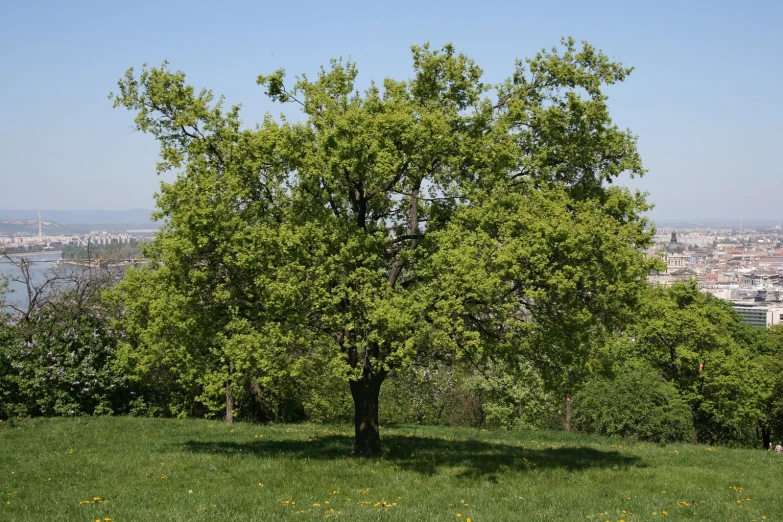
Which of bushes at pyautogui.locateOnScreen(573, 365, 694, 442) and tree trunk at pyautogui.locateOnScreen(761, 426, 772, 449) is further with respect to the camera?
tree trunk at pyautogui.locateOnScreen(761, 426, 772, 449)

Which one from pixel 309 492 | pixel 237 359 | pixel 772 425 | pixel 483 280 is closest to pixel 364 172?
pixel 483 280

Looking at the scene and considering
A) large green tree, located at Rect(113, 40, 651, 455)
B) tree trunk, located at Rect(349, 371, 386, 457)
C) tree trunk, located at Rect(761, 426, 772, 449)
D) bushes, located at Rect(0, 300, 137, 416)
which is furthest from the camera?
tree trunk, located at Rect(761, 426, 772, 449)

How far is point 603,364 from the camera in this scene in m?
18.7

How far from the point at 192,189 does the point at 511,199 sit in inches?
298

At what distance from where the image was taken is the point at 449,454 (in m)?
20.7

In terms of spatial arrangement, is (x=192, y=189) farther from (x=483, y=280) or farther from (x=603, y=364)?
(x=603, y=364)

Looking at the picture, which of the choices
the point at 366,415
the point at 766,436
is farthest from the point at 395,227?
the point at 766,436

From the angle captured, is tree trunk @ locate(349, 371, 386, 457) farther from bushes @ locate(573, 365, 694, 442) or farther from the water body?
the water body

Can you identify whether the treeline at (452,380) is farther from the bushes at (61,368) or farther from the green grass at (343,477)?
the green grass at (343,477)

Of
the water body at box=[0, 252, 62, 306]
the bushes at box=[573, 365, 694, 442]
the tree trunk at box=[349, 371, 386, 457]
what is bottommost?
the bushes at box=[573, 365, 694, 442]

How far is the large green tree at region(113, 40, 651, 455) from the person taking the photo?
55.6 feet

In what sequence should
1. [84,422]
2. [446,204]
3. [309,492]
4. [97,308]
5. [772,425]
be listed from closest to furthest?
[309,492] < [446,204] < [84,422] < [97,308] < [772,425]

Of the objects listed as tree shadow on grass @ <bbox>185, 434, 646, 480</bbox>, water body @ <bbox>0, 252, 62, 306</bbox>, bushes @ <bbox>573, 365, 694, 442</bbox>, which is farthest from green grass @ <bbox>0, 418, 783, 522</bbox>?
water body @ <bbox>0, 252, 62, 306</bbox>

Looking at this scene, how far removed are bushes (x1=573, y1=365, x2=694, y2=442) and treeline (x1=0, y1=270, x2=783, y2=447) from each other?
62mm
